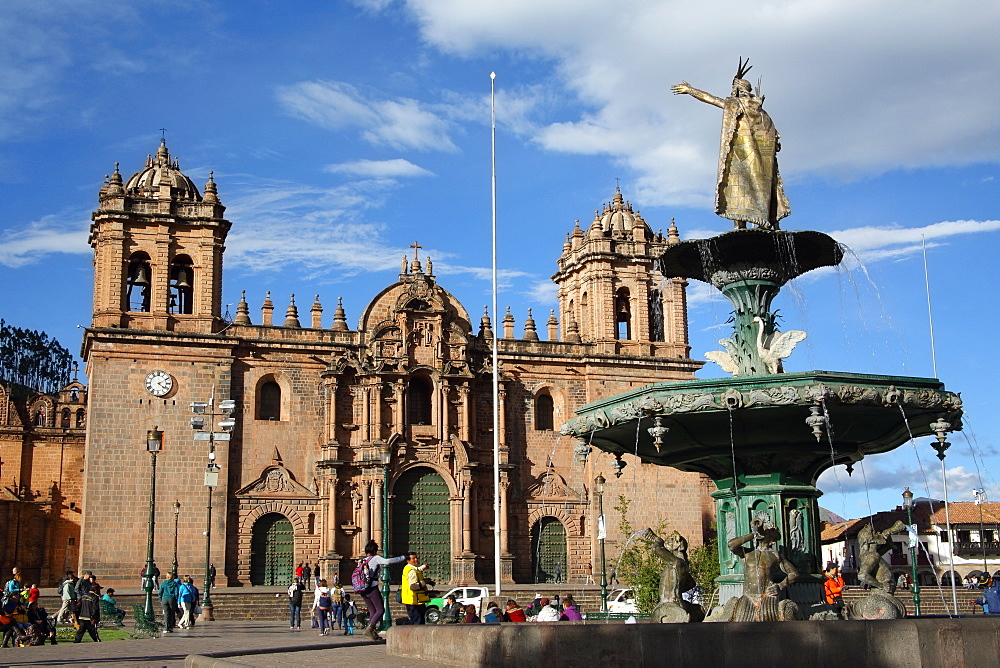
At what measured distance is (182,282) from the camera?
128 feet

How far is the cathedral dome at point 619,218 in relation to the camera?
1757 inches

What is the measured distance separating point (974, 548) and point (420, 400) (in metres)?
30.7

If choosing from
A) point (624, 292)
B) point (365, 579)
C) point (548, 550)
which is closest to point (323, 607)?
point (365, 579)

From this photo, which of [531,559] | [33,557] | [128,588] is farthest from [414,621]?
[33,557]

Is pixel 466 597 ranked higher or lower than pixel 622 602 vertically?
higher

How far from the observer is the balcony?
178 feet

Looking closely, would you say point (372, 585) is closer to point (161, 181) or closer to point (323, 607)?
point (323, 607)

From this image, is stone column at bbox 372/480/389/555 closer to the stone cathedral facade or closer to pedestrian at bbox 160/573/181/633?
the stone cathedral facade

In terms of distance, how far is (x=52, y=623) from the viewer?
1991cm

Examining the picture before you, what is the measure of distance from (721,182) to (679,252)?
1016mm

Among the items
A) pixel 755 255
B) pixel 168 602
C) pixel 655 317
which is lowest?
pixel 168 602

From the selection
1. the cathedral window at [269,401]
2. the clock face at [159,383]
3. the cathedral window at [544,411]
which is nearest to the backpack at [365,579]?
the clock face at [159,383]

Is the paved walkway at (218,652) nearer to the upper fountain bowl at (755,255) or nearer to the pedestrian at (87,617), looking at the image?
the pedestrian at (87,617)

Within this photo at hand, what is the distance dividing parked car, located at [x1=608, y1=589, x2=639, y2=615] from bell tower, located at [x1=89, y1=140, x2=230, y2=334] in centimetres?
1587
